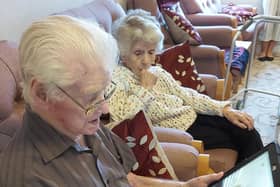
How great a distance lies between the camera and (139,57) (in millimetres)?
1791

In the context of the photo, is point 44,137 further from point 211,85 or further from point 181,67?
point 211,85

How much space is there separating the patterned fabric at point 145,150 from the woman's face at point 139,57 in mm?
414

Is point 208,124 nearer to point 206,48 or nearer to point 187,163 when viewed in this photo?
point 187,163

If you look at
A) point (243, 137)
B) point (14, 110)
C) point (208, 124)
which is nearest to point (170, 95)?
point (208, 124)

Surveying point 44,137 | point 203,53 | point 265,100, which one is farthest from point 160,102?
point 265,100

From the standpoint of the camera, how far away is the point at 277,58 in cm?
464

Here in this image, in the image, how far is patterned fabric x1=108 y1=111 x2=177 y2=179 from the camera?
143cm

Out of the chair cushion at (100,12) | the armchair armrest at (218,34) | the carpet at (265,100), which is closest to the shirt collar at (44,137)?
the chair cushion at (100,12)

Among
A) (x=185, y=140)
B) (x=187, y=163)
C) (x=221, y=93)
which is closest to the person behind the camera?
(x=187, y=163)

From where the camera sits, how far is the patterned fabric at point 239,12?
4223mm

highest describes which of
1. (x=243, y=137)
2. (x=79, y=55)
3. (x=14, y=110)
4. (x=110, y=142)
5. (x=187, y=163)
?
(x=79, y=55)

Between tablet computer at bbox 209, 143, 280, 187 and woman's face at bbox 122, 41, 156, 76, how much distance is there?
0.77 meters

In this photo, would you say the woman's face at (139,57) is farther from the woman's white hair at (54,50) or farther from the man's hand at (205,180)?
the woman's white hair at (54,50)

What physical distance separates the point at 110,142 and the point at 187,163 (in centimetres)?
37
